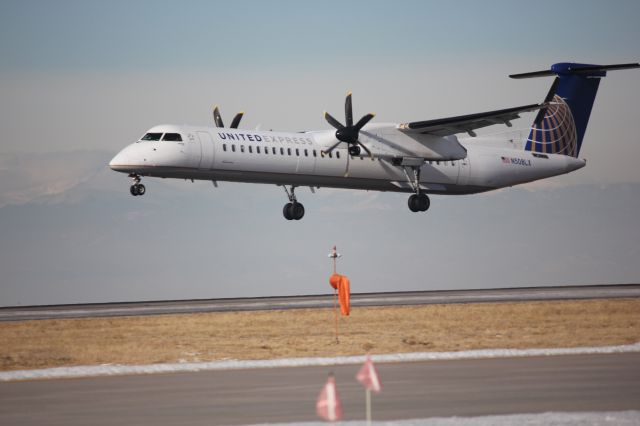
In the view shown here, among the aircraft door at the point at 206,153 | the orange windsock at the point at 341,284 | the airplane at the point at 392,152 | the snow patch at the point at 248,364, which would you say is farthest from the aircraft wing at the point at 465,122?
the snow patch at the point at 248,364

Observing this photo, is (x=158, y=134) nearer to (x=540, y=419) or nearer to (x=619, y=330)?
(x=619, y=330)

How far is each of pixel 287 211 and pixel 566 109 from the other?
1808 cm

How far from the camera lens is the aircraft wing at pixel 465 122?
48.7m

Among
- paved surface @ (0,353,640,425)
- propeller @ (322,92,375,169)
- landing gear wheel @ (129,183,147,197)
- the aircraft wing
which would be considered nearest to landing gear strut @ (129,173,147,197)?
landing gear wheel @ (129,183,147,197)

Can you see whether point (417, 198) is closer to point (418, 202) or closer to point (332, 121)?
point (418, 202)

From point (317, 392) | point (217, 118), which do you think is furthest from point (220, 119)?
point (317, 392)

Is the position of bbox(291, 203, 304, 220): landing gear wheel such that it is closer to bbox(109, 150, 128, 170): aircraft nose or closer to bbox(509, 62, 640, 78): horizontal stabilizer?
bbox(109, 150, 128, 170): aircraft nose

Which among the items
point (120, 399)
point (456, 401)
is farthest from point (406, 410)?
point (120, 399)

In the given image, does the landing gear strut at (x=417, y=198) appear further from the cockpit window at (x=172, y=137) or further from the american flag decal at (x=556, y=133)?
the cockpit window at (x=172, y=137)

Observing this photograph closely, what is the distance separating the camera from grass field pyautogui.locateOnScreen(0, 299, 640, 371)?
29.9 m

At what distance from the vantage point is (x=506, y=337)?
1280 inches

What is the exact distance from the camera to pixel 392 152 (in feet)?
167

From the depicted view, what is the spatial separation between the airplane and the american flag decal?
0.19 ft

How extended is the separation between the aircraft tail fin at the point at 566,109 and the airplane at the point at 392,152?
0.19ft
